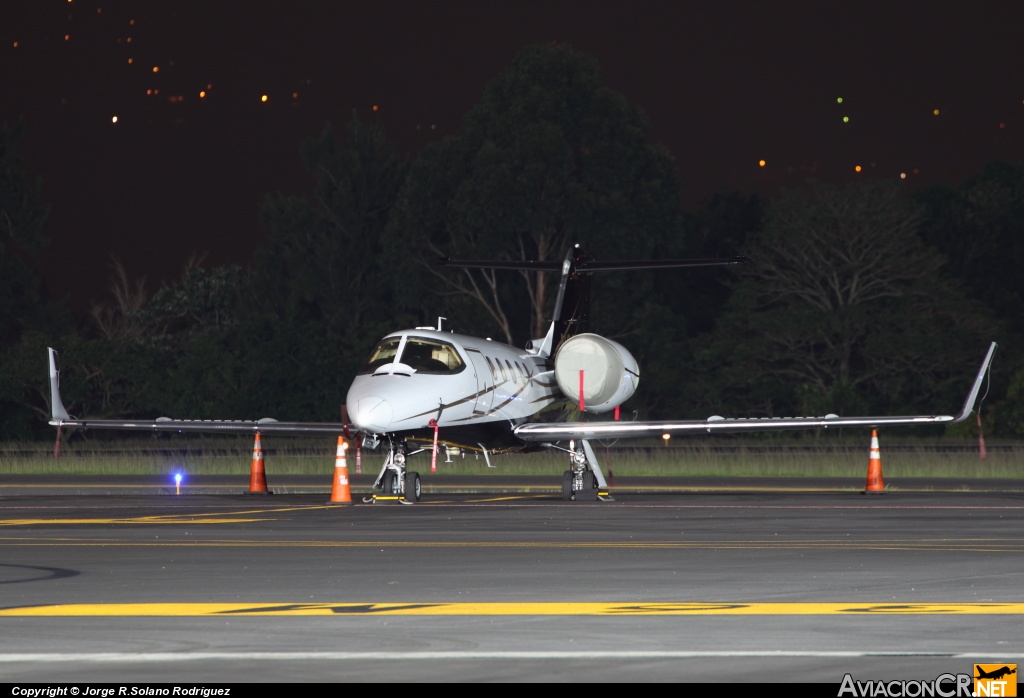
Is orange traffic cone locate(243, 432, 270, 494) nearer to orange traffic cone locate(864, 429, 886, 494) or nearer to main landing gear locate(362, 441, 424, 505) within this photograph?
main landing gear locate(362, 441, 424, 505)

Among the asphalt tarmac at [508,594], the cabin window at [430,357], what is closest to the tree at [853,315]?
the cabin window at [430,357]

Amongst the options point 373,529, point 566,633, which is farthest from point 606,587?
point 373,529

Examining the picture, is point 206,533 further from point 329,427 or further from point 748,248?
point 748,248

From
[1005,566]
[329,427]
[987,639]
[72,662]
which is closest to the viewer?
[72,662]

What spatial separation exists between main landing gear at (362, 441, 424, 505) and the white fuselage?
1.35 feet

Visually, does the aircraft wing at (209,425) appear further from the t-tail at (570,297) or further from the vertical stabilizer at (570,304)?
the vertical stabilizer at (570,304)

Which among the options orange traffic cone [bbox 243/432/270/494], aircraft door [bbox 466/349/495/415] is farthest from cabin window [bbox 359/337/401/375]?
orange traffic cone [bbox 243/432/270/494]

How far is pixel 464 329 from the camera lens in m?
65.9

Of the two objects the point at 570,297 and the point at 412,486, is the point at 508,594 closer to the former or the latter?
the point at 412,486

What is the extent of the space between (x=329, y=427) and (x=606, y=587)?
51.2 ft

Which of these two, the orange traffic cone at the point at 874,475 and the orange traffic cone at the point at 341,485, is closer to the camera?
the orange traffic cone at the point at 341,485

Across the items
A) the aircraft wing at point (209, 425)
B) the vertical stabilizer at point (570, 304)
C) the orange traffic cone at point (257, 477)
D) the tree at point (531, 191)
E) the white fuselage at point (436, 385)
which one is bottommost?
the orange traffic cone at point (257, 477)

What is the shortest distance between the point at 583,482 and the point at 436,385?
8.46 feet

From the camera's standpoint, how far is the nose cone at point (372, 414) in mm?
22578
